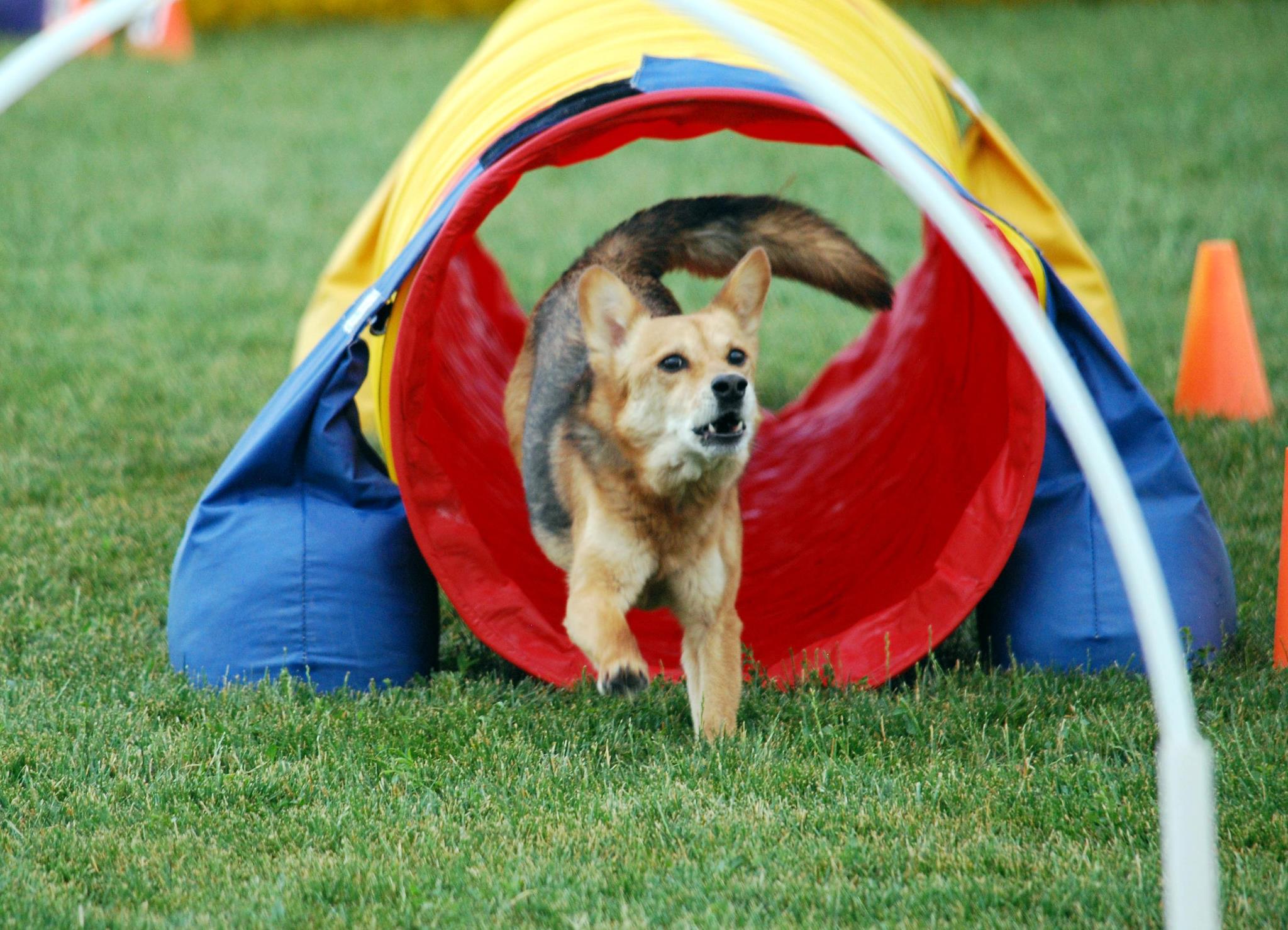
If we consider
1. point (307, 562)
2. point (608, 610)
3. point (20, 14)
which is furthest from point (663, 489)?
point (20, 14)

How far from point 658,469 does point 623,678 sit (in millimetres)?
699

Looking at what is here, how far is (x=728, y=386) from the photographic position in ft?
14.2

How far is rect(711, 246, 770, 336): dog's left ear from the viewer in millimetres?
4746

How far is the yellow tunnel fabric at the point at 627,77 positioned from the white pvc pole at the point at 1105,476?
7.90 feet

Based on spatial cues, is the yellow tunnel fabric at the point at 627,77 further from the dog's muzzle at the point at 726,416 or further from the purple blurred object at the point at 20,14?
the purple blurred object at the point at 20,14

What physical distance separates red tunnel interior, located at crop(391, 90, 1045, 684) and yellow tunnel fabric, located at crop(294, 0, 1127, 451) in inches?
12.9

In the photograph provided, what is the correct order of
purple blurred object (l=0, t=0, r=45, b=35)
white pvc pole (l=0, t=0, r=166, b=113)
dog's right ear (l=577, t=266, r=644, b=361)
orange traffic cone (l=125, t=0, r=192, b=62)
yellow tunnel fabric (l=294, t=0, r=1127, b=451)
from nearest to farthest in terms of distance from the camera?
1. white pvc pole (l=0, t=0, r=166, b=113)
2. dog's right ear (l=577, t=266, r=644, b=361)
3. yellow tunnel fabric (l=294, t=0, r=1127, b=451)
4. orange traffic cone (l=125, t=0, r=192, b=62)
5. purple blurred object (l=0, t=0, r=45, b=35)

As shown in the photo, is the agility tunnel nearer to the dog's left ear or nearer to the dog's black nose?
the dog's left ear

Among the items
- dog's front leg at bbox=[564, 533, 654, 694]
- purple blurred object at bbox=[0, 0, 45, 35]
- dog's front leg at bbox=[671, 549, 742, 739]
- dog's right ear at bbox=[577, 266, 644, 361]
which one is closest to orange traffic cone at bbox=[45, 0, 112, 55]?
purple blurred object at bbox=[0, 0, 45, 35]

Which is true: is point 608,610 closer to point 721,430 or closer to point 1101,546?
point 721,430

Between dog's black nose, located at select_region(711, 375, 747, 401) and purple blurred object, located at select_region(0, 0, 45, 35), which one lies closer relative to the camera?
dog's black nose, located at select_region(711, 375, 747, 401)

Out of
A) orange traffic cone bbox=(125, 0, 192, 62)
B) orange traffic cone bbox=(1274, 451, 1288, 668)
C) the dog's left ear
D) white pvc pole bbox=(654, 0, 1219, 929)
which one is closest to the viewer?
white pvc pole bbox=(654, 0, 1219, 929)

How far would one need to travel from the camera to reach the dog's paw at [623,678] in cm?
431

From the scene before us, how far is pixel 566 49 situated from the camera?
6.01 m
